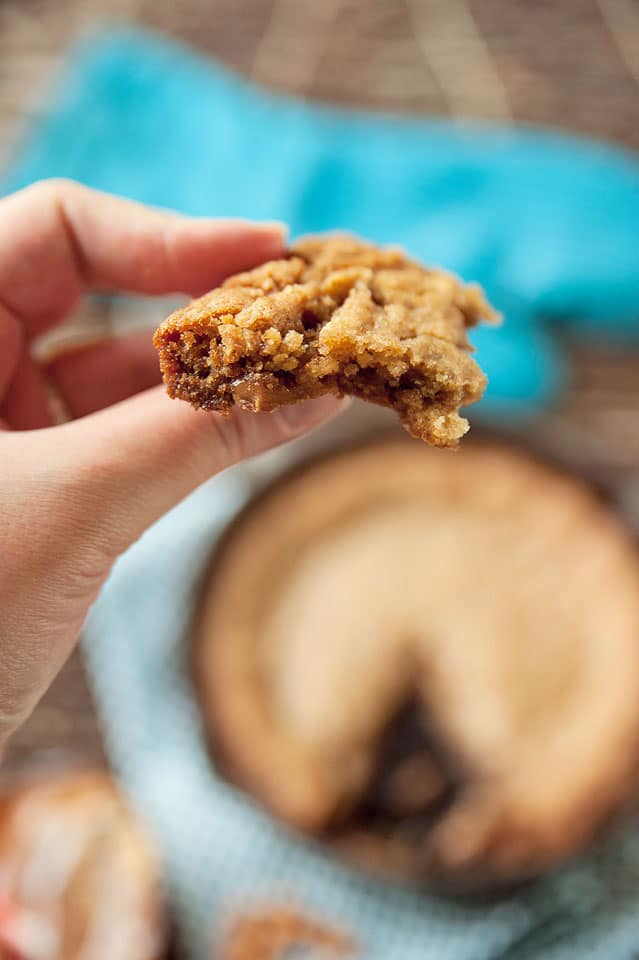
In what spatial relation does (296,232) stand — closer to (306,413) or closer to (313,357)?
(306,413)

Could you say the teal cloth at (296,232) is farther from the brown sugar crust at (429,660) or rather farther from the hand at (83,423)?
the hand at (83,423)

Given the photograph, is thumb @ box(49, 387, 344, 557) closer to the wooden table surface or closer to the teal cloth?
the teal cloth

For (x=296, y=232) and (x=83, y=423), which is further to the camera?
(x=296, y=232)

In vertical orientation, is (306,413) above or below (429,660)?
above

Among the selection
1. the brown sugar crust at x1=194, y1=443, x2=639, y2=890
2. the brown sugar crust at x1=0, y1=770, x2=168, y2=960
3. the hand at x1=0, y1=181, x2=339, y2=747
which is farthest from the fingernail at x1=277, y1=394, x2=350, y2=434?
the brown sugar crust at x1=0, y1=770, x2=168, y2=960

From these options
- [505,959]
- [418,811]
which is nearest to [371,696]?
[418,811]

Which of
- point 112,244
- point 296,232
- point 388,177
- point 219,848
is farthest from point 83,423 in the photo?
point 388,177

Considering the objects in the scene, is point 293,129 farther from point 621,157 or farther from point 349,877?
point 349,877
